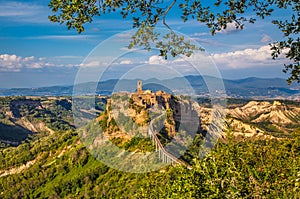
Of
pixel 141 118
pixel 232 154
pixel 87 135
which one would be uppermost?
pixel 232 154

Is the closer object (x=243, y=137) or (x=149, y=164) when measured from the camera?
(x=243, y=137)

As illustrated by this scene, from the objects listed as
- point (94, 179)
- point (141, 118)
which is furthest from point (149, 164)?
point (94, 179)

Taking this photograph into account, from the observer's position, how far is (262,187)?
11.2m

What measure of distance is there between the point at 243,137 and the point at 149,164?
4003 inches

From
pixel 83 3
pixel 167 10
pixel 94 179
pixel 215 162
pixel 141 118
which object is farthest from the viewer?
pixel 94 179

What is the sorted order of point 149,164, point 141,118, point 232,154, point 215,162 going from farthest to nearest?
point 149,164
point 141,118
point 232,154
point 215,162

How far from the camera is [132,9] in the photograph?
9.77 meters

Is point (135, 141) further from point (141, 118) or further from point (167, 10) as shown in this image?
point (167, 10)

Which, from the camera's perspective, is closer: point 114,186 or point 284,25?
point 284,25

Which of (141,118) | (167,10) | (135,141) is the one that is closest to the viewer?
(167,10)

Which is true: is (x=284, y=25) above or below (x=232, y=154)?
above

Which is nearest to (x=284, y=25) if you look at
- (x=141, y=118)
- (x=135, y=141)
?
(x=141, y=118)

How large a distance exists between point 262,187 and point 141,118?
96030mm

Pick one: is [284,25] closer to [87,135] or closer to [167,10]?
[167,10]
